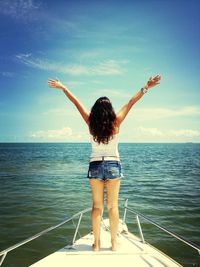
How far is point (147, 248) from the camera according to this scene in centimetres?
454

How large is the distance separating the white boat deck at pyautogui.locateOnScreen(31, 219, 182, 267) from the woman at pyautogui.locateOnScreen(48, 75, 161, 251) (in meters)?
0.34

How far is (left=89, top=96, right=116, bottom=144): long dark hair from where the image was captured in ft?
13.1

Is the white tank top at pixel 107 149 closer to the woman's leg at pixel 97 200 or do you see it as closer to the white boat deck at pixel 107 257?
the woman's leg at pixel 97 200

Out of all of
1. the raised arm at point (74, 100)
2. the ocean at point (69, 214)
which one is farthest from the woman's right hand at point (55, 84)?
the ocean at point (69, 214)

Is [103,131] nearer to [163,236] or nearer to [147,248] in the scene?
[147,248]

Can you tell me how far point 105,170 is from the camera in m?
3.94

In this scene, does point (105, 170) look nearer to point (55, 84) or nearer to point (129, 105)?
point (129, 105)

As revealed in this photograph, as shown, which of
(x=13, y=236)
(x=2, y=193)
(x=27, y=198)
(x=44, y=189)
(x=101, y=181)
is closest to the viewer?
(x=101, y=181)

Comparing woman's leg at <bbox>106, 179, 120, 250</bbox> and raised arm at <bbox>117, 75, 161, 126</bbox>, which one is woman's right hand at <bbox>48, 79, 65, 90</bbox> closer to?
raised arm at <bbox>117, 75, 161, 126</bbox>

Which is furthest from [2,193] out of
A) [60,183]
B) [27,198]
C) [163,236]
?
[163,236]

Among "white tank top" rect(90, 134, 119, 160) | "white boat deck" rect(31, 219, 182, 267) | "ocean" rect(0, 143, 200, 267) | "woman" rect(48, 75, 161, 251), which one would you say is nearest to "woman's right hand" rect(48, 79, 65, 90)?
"woman" rect(48, 75, 161, 251)

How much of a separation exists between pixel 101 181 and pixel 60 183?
1840cm

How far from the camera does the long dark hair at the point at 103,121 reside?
4004 mm

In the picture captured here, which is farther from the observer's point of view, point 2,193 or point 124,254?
point 2,193
